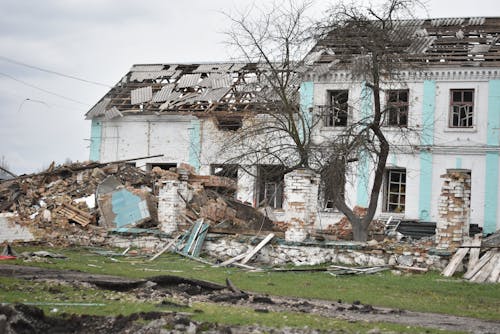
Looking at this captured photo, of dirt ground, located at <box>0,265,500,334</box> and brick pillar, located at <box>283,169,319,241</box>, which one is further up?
brick pillar, located at <box>283,169,319,241</box>

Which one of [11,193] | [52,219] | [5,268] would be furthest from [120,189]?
[5,268]

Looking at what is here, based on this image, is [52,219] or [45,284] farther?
[52,219]

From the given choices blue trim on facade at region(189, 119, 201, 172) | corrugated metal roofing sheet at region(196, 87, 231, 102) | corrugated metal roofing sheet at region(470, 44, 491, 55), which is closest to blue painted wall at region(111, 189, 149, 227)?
blue trim on facade at region(189, 119, 201, 172)

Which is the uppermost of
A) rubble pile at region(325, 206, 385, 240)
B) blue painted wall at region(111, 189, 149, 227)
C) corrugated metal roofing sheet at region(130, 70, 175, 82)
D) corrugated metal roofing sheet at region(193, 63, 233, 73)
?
corrugated metal roofing sheet at region(193, 63, 233, 73)

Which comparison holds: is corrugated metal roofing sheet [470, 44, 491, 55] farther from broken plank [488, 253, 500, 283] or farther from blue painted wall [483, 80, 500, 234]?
broken plank [488, 253, 500, 283]

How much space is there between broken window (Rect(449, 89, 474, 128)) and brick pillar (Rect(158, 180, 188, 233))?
11.9 meters

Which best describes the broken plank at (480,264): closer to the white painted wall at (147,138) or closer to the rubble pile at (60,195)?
the rubble pile at (60,195)

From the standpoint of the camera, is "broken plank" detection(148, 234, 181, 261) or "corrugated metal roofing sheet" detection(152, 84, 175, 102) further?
"corrugated metal roofing sheet" detection(152, 84, 175, 102)

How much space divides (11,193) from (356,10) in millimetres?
14291

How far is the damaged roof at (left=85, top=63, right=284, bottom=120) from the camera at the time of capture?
114ft

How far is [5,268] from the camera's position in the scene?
57.5ft

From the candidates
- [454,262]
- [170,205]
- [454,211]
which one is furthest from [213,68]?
[454,262]

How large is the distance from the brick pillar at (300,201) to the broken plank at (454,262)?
13.6 feet

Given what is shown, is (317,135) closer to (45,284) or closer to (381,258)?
(381,258)
